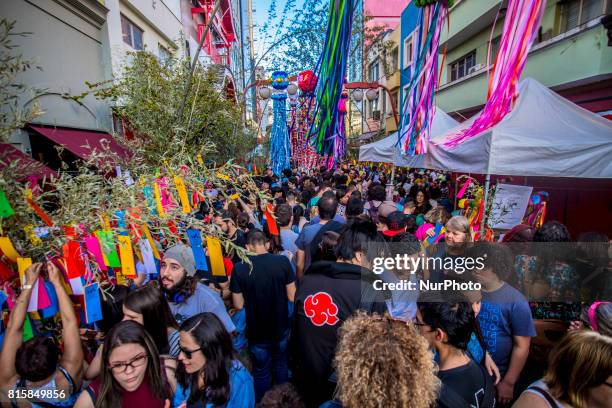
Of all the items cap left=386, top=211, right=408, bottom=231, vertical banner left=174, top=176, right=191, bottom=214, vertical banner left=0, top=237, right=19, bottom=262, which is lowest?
cap left=386, top=211, right=408, bottom=231

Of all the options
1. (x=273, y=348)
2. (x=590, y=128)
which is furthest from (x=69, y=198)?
(x=590, y=128)

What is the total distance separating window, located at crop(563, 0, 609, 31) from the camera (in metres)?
6.42

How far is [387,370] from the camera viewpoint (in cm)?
129

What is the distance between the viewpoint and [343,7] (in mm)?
4184

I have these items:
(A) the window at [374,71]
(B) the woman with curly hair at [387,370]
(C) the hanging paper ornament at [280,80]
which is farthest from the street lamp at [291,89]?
(A) the window at [374,71]

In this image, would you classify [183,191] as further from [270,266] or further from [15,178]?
[270,266]

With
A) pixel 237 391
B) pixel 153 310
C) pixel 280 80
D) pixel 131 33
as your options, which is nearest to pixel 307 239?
pixel 153 310

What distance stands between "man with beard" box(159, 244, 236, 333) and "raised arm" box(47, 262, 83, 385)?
72 cm

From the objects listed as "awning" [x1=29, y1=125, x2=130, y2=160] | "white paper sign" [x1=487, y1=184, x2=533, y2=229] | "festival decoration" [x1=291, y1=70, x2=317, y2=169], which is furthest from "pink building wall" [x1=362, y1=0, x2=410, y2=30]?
"white paper sign" [x1=487, y1=184, x2=533, y2=229]

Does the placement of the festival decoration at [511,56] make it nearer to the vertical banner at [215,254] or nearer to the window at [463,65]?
the vertical banner at [215,254]

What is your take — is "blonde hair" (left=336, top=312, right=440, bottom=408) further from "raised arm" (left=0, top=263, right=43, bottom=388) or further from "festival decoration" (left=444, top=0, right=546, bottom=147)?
"festival decoration" (left=444, top=0, right=546, bottom=147)

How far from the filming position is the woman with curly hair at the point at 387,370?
1.26 metres

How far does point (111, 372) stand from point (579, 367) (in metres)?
2.31

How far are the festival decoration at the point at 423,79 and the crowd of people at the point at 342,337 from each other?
2836 millimetres
